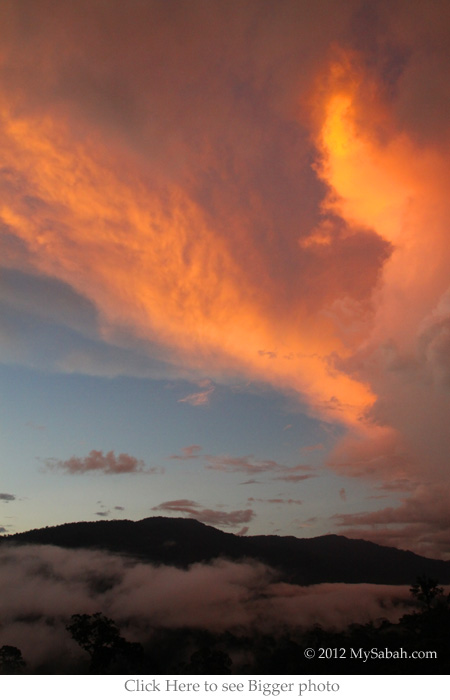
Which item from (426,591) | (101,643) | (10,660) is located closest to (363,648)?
(426,591)

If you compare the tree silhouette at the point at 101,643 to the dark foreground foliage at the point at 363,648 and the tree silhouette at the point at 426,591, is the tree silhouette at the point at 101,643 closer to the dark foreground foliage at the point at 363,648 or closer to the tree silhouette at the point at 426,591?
the dark foreground foliage at the point at 363,648

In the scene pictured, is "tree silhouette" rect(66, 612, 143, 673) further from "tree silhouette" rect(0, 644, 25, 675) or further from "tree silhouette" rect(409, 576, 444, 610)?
"tree silhouette" rect(409, 576, 444, 610)

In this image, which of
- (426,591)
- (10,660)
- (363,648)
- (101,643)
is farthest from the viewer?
Result: (363,648)

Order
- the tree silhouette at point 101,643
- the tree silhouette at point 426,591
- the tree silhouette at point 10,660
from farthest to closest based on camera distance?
the tree silhouette at point 426,591 < the tree silhouette at point 10,660 < the tree silhouette at point 101,643

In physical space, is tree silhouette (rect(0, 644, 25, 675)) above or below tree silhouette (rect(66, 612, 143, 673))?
below

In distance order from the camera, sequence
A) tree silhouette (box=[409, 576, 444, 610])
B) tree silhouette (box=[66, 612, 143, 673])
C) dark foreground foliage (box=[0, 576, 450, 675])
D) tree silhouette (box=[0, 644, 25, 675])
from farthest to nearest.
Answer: tree silhouette (box=[409, 576, 444, 610]), tree silhouette (box=[0, 644, 25, 675]), tree silhouette (box=[66, 612, 143, 673]), dark foreground foliage (box=[0, 576, 450, 675])

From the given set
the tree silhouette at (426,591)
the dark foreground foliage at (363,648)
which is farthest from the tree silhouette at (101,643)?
the tree silhouette at (426,591)

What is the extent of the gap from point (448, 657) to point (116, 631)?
84.3m

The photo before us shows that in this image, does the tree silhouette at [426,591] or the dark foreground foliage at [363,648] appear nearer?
the dark foreground foliage at [363,648]

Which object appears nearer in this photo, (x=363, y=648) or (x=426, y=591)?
(x=426, y=591)

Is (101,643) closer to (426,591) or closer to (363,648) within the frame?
(363,648)

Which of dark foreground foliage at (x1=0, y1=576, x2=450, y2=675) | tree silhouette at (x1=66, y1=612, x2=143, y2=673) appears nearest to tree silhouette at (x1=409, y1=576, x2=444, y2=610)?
dark foreground foliage at (x1=0, y1=576, x2=450, y2=675)

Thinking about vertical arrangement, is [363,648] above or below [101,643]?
below
